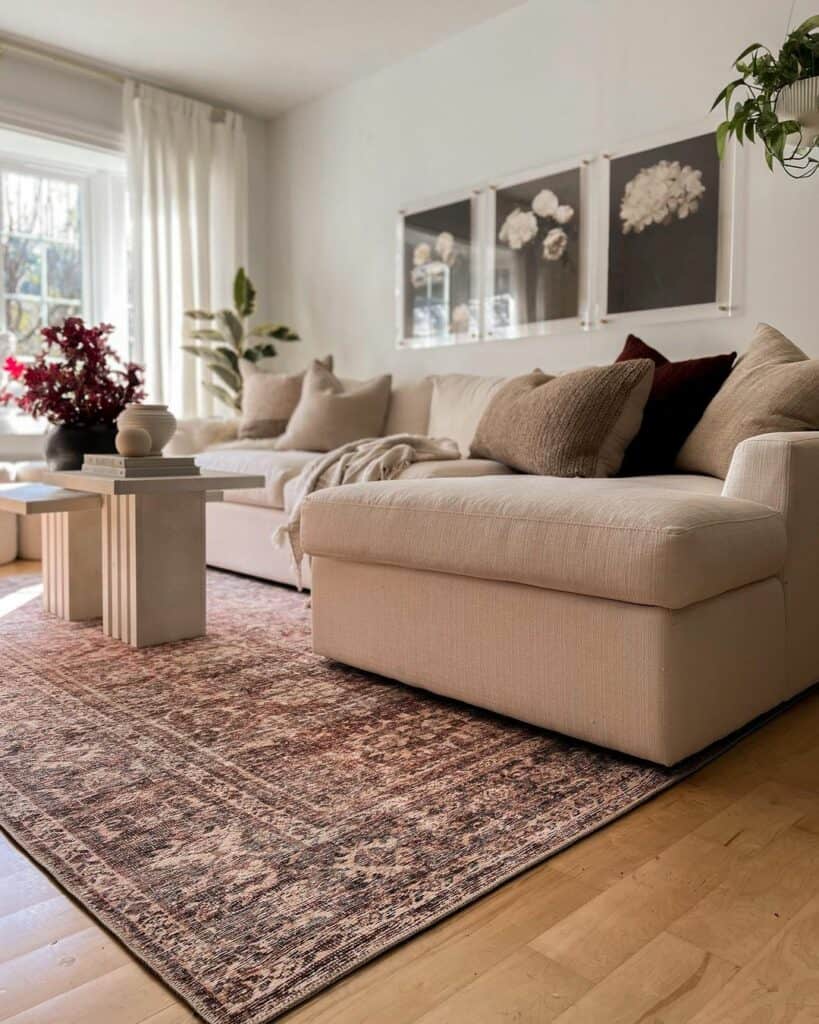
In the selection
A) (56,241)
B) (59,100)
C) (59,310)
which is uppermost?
(59,100)

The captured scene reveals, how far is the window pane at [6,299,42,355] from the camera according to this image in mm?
4711

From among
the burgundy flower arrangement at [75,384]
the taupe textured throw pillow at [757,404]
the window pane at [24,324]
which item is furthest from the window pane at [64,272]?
the taupe textured throw pillow at [757,404]

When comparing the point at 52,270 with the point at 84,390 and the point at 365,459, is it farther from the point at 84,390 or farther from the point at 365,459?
the point at 365,459

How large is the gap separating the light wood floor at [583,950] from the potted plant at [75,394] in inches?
66.7

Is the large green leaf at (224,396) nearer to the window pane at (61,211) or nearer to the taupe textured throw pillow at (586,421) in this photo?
the window pane at (61,211)

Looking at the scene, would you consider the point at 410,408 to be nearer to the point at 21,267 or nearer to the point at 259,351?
the point at 259,351

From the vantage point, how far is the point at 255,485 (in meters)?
2.58

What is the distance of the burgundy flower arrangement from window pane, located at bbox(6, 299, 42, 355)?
2.14 meters

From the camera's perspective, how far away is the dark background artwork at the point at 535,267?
145 inches

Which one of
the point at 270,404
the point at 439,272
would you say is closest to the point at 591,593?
the point at 270,404

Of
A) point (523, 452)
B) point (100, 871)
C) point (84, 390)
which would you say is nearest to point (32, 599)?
point (84, 390)

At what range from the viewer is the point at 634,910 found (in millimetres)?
1134

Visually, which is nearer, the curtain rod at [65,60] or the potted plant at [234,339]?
the curtain rod at [65,60]

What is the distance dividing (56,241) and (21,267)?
263 millimetres
